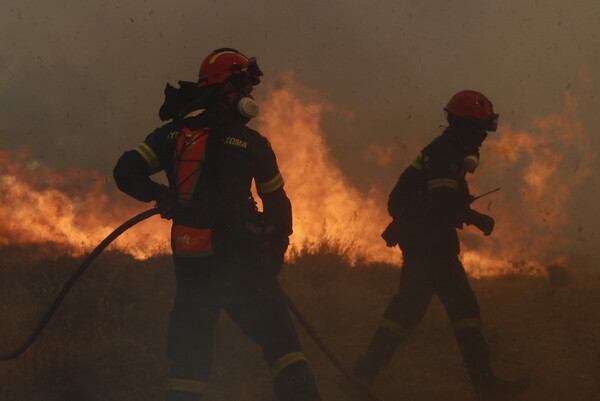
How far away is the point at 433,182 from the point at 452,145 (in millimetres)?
318

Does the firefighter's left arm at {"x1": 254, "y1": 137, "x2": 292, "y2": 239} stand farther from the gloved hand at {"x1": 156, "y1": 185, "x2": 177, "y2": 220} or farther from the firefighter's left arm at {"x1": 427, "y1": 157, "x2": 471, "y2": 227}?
the firefighter's left arm at {"x1": 427, "y1": 157, "x2": 471, "y2": 227}

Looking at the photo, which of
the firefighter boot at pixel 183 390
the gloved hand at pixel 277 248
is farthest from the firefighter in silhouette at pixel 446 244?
the firefighter boot at pixel 183 390

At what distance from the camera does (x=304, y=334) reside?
749 cm

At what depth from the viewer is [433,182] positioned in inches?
197

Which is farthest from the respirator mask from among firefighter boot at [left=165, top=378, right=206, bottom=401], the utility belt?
firefighter boot at [left=165, top=378, right=206, bottom=401]

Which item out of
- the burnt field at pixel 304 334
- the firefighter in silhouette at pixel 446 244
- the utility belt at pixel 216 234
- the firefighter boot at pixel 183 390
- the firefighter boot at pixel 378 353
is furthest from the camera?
the burnt field at pixel 304 334

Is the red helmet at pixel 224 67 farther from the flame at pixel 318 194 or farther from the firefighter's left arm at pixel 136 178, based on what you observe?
the flame at pixel 318 194

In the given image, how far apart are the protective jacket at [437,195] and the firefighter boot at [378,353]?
0.67 m

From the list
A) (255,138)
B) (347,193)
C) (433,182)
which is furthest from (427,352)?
(347,193)

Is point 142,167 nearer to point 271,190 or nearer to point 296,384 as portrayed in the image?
point 271,190

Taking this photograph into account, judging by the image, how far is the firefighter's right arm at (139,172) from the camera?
3.89 m

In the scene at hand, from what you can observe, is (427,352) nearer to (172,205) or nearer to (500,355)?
(500,355)

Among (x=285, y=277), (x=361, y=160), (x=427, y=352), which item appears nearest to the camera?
(x=427, y=352)

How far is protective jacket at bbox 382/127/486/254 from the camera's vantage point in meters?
4.99
